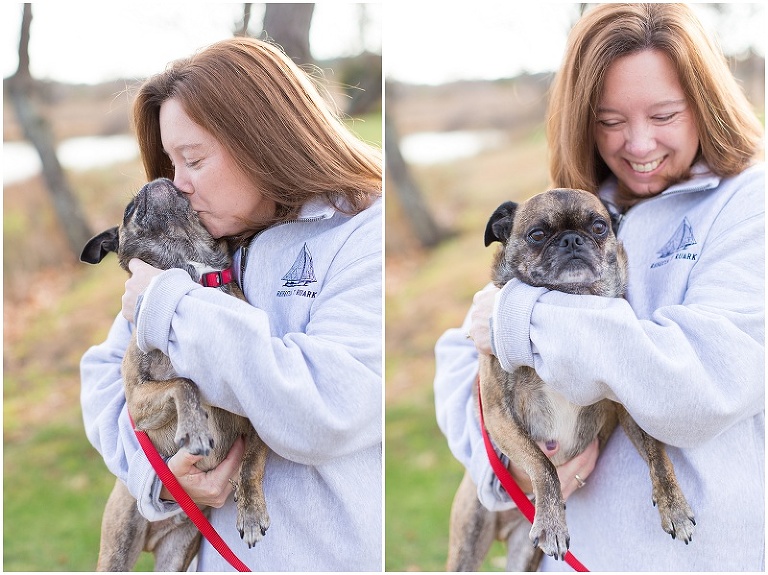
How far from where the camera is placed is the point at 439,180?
360 inches

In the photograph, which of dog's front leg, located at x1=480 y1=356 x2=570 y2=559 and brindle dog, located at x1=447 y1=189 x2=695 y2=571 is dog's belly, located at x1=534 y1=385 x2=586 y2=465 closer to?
brindle dog, located at x1=447 y1=189 x2=695 y2=571

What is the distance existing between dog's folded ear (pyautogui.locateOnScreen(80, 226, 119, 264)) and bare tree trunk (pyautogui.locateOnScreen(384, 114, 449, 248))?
18.2 feet

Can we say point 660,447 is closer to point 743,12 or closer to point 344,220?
point 344,220

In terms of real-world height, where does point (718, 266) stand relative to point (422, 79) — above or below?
above

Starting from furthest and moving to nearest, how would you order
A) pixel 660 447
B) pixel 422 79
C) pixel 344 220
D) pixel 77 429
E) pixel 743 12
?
pixel 422 79 < pixel 77 429 < pixel 743 12 < pixel 344 220 < pixel 660 447

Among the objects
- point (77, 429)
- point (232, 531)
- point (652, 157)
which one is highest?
point (652, 157)

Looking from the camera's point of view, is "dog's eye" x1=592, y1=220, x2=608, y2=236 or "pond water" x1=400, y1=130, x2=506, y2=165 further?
"pond water" x1=400, y1=130, x2=506, y2=165

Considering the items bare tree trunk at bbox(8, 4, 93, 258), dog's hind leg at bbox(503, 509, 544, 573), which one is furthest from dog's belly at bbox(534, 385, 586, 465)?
bare tree trunk at bbox(8, 4, 93, 258)

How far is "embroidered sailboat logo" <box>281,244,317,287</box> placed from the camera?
284 cm

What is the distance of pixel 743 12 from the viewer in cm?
627

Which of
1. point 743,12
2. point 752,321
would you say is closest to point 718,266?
point 752,321

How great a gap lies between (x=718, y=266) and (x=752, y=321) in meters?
0.23

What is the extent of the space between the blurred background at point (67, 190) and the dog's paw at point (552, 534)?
2.42m

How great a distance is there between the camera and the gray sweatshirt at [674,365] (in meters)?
2.41
